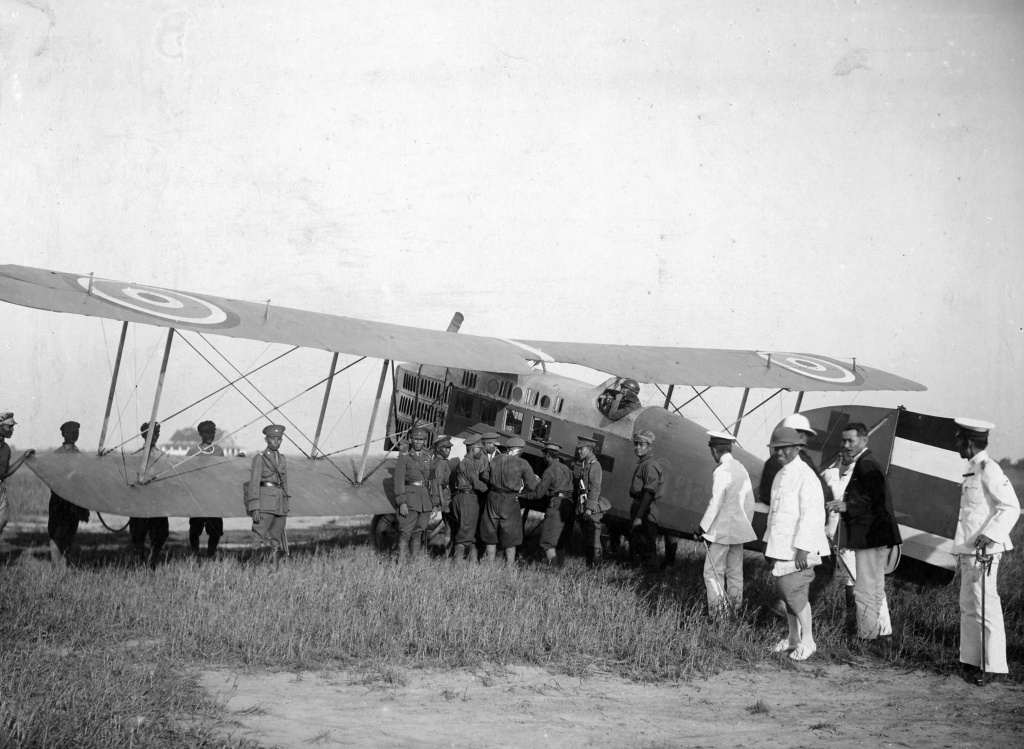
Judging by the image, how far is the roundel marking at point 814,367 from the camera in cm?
1344

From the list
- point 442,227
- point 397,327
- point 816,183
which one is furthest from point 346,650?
point 816,183

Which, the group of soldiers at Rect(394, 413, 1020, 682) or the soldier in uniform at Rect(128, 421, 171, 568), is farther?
the soldier in uniform at Rect(128, 421, 171, 568)

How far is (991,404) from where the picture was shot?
16281 millimetres

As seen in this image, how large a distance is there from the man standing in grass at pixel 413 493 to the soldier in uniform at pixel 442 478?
0.24ft

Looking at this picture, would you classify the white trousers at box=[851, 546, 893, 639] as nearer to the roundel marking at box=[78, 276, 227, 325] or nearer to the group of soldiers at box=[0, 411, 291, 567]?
the group of soldiers at box=[0, 411, 291, 567]

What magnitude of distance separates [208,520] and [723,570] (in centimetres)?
740

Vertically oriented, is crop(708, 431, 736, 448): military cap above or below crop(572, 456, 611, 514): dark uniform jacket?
above

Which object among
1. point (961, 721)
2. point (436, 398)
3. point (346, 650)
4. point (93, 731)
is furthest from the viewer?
point (436, 398)

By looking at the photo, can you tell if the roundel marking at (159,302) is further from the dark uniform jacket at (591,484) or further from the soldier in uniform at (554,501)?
the dark uniform jacket at (591,484)

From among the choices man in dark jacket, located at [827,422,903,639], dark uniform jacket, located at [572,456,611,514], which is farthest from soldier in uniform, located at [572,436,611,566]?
man in dark jacket, located at [827,422,903,639]

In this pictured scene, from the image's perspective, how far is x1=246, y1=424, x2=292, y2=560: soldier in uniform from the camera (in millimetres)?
9742

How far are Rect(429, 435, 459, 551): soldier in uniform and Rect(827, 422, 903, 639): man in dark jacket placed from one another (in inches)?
203

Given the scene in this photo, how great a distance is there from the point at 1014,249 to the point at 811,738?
13.4 metres

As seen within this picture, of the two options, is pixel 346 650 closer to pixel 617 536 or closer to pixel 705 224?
pixel 617 536
